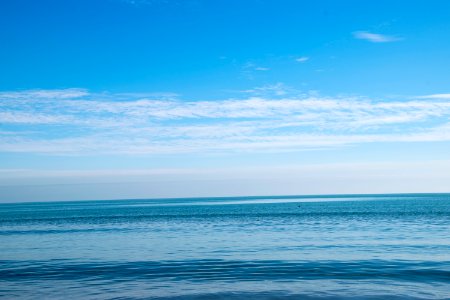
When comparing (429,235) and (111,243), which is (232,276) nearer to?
(111,243)

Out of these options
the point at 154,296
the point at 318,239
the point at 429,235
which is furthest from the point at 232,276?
the point at 429,235

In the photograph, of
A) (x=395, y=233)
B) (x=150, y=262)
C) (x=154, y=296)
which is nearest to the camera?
(x=154, y=296)

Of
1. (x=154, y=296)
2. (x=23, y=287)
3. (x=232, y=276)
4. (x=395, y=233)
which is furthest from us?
(x=395, y=233)

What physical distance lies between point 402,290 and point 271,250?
12533 mm

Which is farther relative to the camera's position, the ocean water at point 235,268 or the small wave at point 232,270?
the small wave at point 232,270

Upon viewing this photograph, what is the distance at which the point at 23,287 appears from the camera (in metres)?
20.7

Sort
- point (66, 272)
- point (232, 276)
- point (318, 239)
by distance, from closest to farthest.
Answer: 1. point (232, 276)
2. point (66, 272)
3. point (318, 239)

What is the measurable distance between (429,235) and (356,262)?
51.0ft

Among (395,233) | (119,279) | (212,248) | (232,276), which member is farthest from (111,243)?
(395,233)

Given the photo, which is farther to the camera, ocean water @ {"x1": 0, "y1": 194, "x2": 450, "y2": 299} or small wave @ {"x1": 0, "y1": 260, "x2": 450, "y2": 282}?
small wave @ {"x1": 0, "y1": 260, "x2": 450, "y2": 282}

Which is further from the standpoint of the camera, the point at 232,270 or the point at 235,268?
the point at 235,268

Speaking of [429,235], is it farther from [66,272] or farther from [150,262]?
[66,272]

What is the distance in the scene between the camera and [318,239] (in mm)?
36344

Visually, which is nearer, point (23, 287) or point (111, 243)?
point (23, 287)
